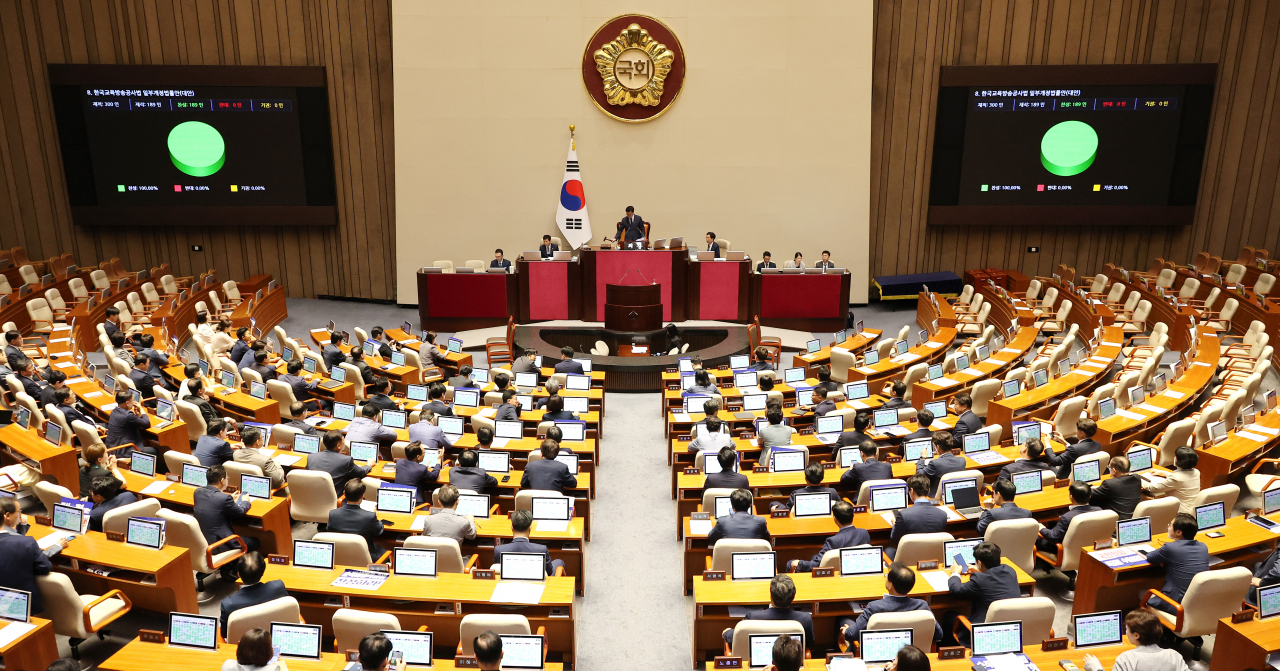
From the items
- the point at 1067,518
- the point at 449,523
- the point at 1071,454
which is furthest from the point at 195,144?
the point at 1067,518

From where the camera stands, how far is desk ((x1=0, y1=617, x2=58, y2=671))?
5.02m

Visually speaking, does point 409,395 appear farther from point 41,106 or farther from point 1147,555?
point 41,106

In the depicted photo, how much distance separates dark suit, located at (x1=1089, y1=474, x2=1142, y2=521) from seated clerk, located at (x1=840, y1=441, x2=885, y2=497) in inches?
66.6

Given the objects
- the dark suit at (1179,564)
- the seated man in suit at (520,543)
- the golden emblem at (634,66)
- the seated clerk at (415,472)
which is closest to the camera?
the dark suit at (1179,564)

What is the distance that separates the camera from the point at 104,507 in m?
6.67

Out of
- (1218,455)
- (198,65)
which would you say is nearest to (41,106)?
(198,65)

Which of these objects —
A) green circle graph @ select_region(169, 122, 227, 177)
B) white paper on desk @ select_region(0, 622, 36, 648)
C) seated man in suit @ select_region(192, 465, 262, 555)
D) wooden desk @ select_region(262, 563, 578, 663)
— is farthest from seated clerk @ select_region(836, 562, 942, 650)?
green circle graph @ select_region(169, 122, 227, 177)

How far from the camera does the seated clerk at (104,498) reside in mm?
6613

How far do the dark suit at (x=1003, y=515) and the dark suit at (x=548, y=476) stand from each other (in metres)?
3.50

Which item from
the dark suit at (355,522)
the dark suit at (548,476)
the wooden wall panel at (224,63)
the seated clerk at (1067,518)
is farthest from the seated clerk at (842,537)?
the wooden wall panel at (224,63)

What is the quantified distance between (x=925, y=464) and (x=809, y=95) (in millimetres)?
11368

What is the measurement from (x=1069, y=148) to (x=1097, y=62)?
1911 mm

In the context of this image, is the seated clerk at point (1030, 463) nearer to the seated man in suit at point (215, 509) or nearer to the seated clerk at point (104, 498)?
the seated man in suit at point (215, 509)

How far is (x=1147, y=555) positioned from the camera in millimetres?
6203
